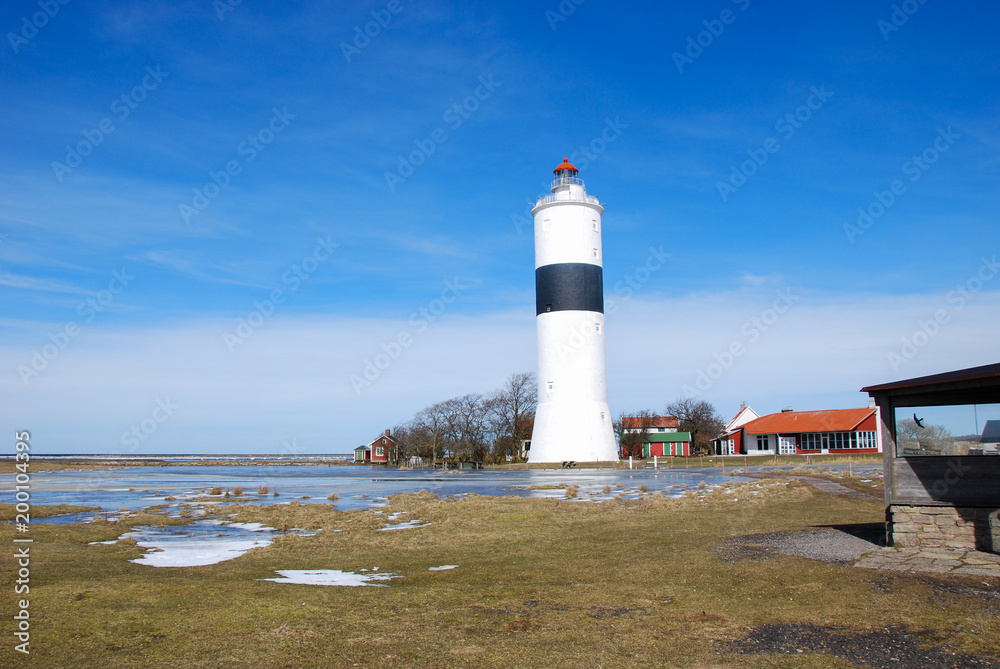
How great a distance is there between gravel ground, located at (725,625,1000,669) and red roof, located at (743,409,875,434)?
67.1 meters

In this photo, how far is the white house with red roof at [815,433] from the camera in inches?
2702

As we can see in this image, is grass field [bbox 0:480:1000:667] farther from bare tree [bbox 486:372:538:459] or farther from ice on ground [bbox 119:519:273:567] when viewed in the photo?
bare tree [bbox 486:372:538:459]

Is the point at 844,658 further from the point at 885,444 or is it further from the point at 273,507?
the point at 273,507

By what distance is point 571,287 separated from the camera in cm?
5484

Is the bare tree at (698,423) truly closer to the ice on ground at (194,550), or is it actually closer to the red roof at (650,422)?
the red roof at (650,422)

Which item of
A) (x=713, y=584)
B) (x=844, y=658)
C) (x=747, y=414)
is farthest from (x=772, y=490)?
(x=747, y=414)

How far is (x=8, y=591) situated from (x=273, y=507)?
15.4 meters

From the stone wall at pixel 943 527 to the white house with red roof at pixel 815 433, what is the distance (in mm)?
59257

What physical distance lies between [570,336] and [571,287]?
3.62 meters

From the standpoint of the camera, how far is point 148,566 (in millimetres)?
12672

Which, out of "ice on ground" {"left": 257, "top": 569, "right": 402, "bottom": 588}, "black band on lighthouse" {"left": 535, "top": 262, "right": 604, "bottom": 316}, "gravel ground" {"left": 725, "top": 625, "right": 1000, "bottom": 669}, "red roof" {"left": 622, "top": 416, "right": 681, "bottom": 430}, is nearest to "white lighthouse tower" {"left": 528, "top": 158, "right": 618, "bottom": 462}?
"black band on lighthouse" {"left": 535, "top": 262, "right": 604, "bottom": 316}

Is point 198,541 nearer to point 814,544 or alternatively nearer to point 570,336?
point 814,544

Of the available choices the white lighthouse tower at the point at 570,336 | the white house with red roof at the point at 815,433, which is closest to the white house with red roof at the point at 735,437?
the white house with red roof at the point at 815,433

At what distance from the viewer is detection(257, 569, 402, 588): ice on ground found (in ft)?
36.3
